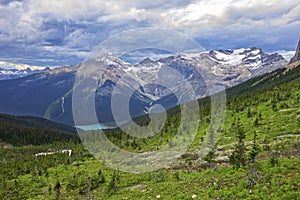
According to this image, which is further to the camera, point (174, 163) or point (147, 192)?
point (174, 163)

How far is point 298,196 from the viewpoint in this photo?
1983 centimetres

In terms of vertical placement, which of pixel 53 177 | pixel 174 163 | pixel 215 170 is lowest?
pixel 53 177

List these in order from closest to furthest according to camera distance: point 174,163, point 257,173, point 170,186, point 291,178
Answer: point 291,178
point 257,173
point 170,186
point 174,163

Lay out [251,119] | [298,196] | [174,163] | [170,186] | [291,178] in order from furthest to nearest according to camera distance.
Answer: [251,119]
[174,163]
[170,186]
[291,178]
[298,196]

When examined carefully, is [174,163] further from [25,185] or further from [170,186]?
[25,185]

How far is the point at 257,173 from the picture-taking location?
25250mm

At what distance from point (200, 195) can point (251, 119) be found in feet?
116

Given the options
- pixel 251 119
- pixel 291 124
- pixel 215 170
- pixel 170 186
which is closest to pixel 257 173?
pixel 215 170

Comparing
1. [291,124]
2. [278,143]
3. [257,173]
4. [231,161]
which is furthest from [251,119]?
[257,173]

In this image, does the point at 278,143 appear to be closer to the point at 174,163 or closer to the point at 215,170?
the point at 215,170

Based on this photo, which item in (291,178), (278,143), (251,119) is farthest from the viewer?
(251,119)

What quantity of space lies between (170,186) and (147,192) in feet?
7.73

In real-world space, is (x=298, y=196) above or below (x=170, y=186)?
above

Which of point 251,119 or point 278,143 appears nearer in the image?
point 278,143
